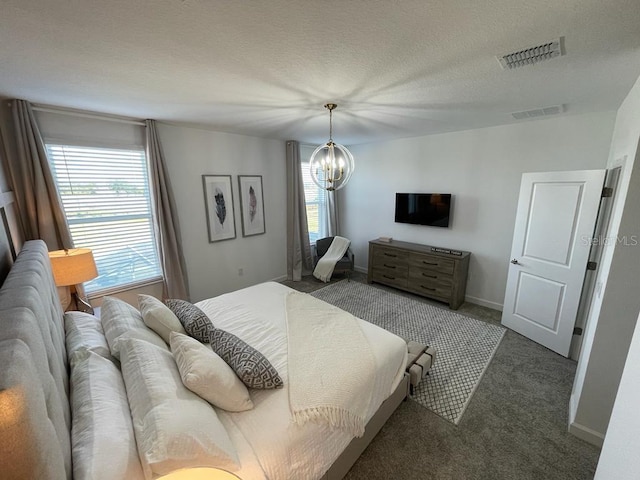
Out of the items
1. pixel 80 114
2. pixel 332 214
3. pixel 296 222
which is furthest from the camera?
pixel 332 214

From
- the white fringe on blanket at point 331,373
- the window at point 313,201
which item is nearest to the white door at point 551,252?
the white fringe on blanket at point 331,373

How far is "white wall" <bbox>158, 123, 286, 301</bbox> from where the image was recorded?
328 cm

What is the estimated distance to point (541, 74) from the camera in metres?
1.71

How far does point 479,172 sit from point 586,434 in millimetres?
2859

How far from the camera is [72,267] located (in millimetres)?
2004

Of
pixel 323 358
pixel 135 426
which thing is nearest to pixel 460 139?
pixel 323 358

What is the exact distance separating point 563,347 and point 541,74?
100 inches

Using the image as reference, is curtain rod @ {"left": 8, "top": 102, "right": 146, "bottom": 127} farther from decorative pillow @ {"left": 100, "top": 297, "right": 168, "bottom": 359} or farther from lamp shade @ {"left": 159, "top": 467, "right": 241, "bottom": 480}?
lamp shade @ {"left": 159, "top": 467, "right": 241, "bottom": 480}

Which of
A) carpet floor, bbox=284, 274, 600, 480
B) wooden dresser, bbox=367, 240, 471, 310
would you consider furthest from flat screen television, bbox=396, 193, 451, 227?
carpet floor, bbox=284, 274, 600, 480

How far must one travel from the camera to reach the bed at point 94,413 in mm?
578

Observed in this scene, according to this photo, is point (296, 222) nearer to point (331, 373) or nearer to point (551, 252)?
point (331, 373)

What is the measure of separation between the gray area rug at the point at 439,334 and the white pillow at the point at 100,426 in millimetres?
1950

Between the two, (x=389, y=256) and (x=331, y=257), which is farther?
(x=331, y=257)

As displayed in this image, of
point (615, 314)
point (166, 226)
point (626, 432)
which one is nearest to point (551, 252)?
point (615, 314)
